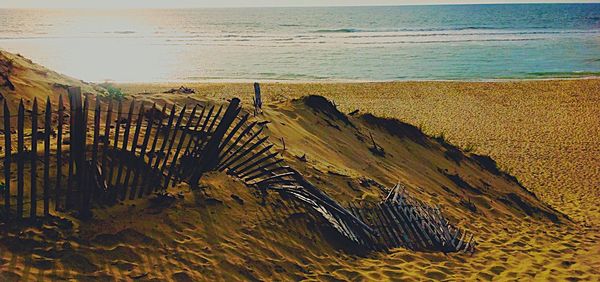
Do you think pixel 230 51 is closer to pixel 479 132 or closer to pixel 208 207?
pixel 479 132

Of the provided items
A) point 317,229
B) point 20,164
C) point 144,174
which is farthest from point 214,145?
point 20,164

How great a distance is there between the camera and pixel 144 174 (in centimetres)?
549

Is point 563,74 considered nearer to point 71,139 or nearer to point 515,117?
point 515,117

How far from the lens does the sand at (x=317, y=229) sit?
15.7ft

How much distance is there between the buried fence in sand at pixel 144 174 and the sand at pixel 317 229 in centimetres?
18

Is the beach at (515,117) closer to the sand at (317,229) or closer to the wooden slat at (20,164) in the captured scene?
the sand at (317,229)

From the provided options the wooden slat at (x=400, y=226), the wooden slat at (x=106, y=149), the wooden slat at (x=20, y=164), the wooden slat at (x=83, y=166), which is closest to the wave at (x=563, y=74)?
the wooden slat at (x=400, y=226)

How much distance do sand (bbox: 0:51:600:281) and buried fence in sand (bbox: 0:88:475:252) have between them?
0.18 m

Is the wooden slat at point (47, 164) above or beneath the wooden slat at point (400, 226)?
above

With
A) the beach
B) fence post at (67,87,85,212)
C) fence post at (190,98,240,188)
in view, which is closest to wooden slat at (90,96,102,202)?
fence post at (67,87,85,212)

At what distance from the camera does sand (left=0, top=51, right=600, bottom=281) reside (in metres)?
4.79

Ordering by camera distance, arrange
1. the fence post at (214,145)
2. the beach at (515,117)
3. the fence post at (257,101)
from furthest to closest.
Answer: the beach at (515,117) → the fence post at (257,101) → the fence post at (214,145)

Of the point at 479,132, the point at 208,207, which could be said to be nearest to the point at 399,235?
the point at 208,207

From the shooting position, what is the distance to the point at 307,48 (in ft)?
161
